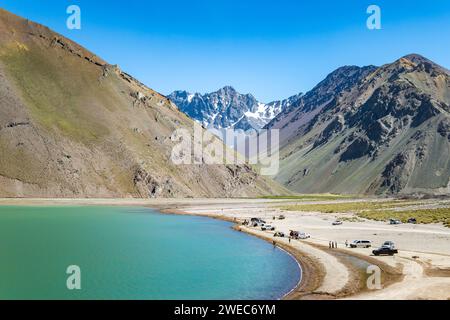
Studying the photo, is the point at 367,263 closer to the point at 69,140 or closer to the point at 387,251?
the point at 387,251

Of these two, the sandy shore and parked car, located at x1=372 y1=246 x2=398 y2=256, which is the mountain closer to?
the sandy shore

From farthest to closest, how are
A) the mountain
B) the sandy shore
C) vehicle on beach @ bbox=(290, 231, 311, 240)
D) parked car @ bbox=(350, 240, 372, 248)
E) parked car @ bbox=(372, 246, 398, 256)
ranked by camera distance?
the mountain
vehicle on beach @ bbox=(290, 231, 311, 240)
parked car @ bbox=(350, 240, 372, 248)
parked car @ bbox=(372, 246, 398, 256)
the sandy shore

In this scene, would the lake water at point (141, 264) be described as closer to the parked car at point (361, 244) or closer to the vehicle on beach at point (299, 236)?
the vehicle on beach at point (299, 236)

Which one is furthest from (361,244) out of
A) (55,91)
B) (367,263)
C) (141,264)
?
(55,91)

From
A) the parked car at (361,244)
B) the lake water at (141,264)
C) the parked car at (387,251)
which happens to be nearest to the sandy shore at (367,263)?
the parked car at (387,251)

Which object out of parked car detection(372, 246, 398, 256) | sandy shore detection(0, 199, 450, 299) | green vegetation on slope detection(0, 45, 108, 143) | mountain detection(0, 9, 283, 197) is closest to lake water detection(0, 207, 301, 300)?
sandy shore detection(0, 199, 450, 299)

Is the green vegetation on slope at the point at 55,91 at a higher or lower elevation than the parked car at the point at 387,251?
higher
